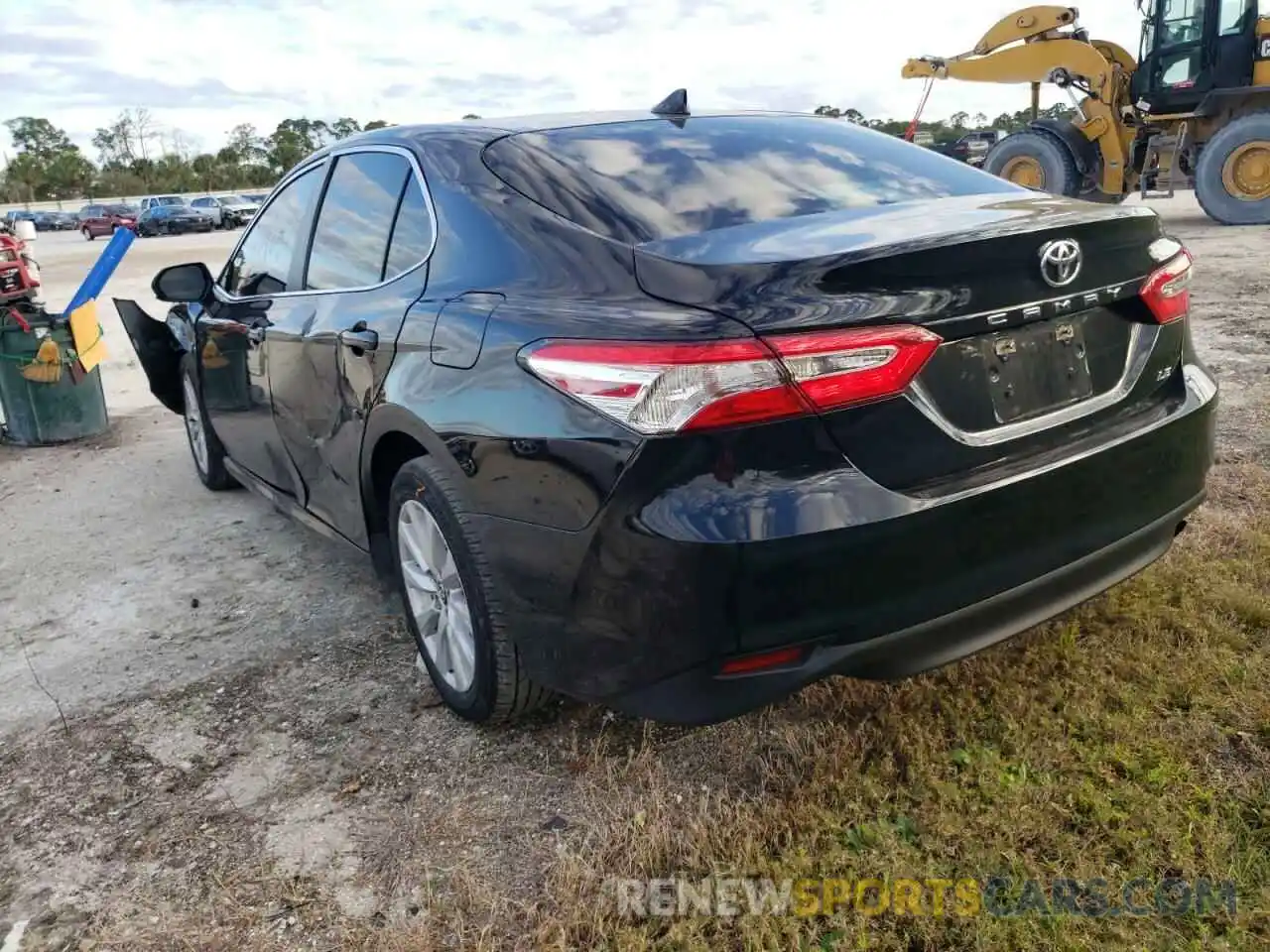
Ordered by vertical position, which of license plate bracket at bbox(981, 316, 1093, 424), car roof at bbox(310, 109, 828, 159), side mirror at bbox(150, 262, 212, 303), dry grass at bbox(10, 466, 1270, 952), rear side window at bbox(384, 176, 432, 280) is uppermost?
car roof at bbox(310, 109, 828, 159)

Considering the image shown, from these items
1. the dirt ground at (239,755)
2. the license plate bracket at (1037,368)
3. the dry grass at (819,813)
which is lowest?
the dirt ground at (239,755)

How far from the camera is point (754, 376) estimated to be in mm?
1978

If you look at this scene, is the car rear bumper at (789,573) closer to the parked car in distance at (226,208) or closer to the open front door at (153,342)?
the open front door at (153,342)

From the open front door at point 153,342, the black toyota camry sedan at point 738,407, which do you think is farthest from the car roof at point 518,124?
the open front door at point 153,342

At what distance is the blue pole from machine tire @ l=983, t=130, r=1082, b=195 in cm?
1216

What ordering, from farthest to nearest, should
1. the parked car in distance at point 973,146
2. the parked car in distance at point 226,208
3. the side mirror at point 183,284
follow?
the parked car in distance at point 226,208, the parked car in distance at point 973,146, the side mirror at point 183,284

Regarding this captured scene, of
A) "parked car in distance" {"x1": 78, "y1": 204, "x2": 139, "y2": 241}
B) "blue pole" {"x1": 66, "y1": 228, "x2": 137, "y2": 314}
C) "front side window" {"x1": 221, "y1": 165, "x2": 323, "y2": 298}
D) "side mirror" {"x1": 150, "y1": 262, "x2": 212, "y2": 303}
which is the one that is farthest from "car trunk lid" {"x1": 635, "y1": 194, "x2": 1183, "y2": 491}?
"parked car in distance" {"x1": 78, "y1": 204, "x2": 139, "y2": 241}

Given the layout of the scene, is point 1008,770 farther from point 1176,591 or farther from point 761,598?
point 1176,591

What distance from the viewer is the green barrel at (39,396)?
6.46m

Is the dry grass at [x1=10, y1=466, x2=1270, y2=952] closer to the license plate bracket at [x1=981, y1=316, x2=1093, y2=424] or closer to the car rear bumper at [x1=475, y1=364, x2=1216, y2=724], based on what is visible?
the car rear bumper at [x1=475, y1=364, x2=1216, y2=724]

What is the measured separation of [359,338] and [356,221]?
569 millimetres

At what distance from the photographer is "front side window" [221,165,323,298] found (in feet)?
12.5

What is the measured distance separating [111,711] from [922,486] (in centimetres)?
251

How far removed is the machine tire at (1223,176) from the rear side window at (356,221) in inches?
533
